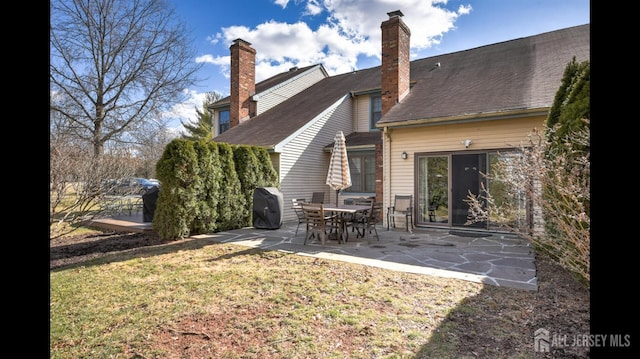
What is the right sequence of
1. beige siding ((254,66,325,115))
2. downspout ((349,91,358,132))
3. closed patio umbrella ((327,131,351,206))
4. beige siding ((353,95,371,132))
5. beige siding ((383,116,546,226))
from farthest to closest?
beige siding ((254,66,325,115)), downspout ((349,91,358,132)), beige siding ((353,95,371,132)), closed patio umbrella ((327,131,351,206)), beige siding ((383,116,546,226))

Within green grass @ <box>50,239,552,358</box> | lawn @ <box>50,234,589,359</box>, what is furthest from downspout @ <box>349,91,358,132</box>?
lawn @ <box>50,234,589,359</box>

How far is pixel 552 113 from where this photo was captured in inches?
263

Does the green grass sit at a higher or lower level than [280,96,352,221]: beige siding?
lower

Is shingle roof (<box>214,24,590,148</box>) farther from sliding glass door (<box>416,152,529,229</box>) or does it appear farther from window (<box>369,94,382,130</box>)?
sliding glass door (<box>416,152,529,229</box>)

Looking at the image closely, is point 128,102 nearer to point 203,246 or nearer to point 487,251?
point 203,246

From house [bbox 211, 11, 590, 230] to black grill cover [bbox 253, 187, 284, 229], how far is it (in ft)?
6.09

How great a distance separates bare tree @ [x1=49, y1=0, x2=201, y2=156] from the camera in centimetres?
1641

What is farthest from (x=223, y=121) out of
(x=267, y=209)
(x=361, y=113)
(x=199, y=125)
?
(x=199, y=125)

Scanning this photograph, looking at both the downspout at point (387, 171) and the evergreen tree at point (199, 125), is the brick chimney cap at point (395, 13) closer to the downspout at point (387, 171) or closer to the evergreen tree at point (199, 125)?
the downspout at point (387, 171)

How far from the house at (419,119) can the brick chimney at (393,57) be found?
4 cm

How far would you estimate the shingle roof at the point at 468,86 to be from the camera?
9.33 m

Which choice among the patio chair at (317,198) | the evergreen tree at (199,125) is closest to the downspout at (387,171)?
the patio chair at (317,198)

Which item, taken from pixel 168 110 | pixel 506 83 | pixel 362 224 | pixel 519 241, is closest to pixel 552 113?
pixel 519 241
